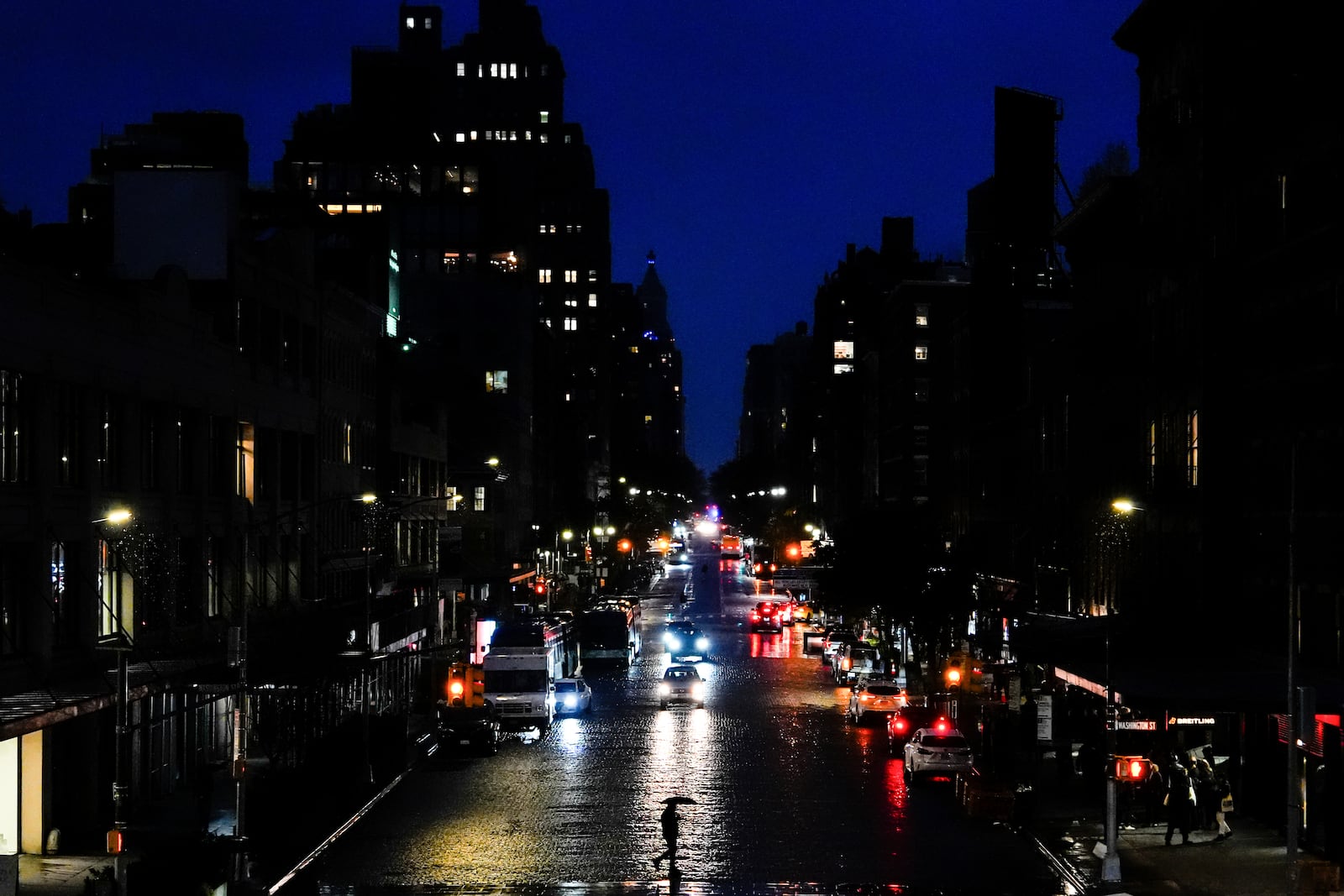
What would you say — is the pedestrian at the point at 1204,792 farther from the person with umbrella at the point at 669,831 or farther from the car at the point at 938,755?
the person with umbrella at the point at 669,831

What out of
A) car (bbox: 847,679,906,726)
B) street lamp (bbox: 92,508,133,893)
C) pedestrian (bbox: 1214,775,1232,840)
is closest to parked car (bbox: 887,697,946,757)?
car (bbox: 847,679,906,726)

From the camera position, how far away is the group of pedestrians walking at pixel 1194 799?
35406 mm

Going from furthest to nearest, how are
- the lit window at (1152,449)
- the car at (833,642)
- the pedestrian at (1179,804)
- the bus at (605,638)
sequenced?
1. the bus at (605,638)
2. the car at (833,642)
3. the lit window at (1152,449)
4. the pedestrian at (1179,804)

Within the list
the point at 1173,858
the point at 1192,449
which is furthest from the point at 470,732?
the point at 1173,858

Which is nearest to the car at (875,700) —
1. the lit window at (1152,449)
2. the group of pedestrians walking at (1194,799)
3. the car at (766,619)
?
the lit window at (1152,449)

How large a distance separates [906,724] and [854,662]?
94.3ft

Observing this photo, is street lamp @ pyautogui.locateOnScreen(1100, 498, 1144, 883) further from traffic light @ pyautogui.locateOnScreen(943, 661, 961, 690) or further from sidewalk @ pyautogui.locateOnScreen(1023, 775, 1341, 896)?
traffic light @ pyautogui.locateOnScreen(943, 661, 961, 690)

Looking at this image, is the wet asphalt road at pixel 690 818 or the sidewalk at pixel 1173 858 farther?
the wet asphalt road at pixel 690 818

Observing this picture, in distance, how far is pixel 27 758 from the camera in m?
35.1

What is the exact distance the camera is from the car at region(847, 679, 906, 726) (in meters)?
60.4

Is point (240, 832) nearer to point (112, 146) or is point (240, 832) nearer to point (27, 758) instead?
point (27, 758)

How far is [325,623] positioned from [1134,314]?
28.6 meters

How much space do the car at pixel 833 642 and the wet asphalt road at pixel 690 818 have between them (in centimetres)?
2139

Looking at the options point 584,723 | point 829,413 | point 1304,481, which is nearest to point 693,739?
point 584,723
